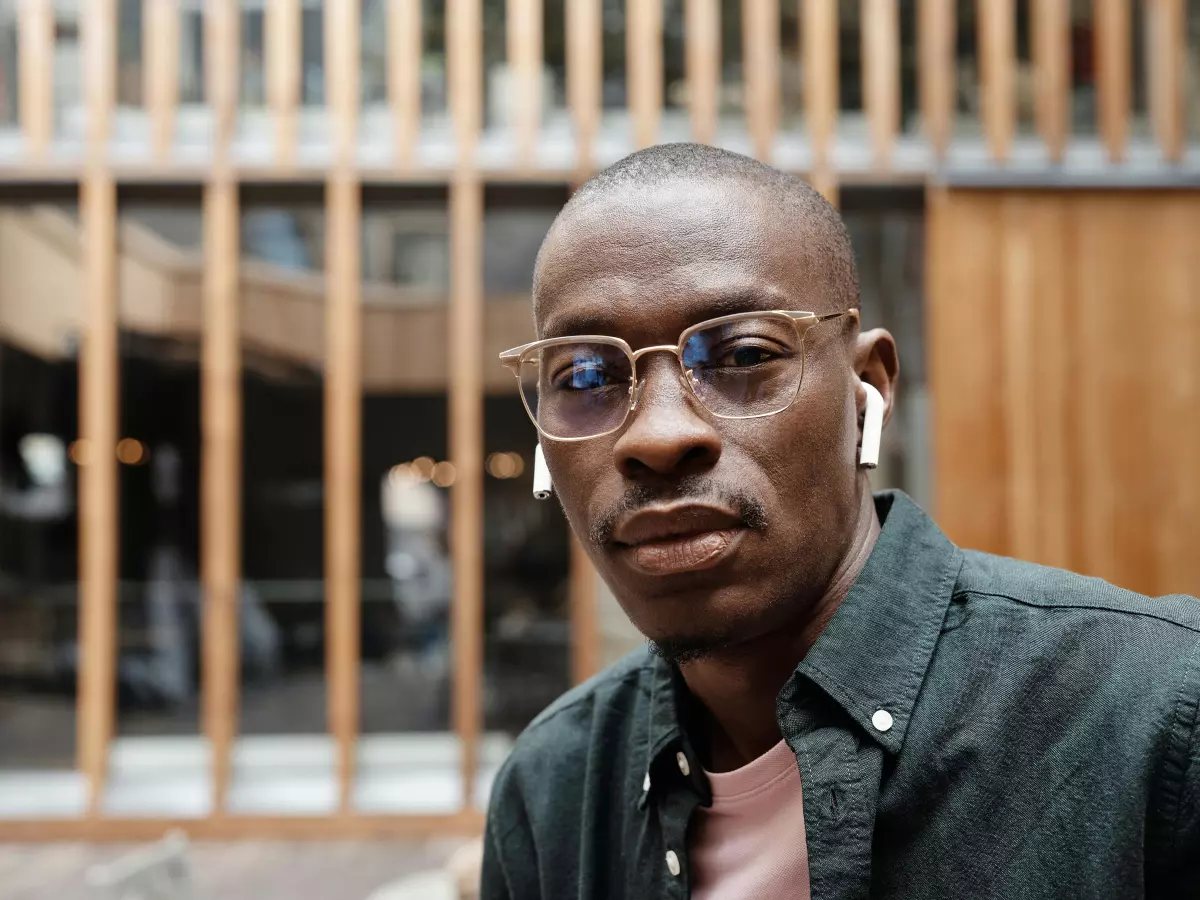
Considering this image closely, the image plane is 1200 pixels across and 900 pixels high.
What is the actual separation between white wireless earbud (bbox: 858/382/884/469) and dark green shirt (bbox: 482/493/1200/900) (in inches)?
4.3

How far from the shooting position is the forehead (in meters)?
1.12

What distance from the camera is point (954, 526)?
628 centimetres

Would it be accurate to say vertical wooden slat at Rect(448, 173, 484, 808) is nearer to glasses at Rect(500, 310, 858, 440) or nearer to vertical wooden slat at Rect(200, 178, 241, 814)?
vertical wooden slat at Rect(200, 178, 241, 814)

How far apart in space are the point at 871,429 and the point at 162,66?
649 cm

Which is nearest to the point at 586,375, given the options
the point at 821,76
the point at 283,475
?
the point at 283,475

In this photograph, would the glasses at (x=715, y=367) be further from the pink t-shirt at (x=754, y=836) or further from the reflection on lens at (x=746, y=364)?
the pink t-shirt at (x=754, y=836)

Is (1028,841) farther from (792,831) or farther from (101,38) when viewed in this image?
(101,38)

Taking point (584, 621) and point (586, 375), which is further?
point (584, 621)

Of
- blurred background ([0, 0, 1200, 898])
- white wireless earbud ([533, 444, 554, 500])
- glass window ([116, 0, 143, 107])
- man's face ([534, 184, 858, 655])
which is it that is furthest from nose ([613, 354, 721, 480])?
glass window ([116, 0, 143, 107])

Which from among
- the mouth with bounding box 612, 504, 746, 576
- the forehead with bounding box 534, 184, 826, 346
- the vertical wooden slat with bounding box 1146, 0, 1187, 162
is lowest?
the mouth with bounding box 612, 504, 746, 576

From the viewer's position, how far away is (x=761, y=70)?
Result: 651cm

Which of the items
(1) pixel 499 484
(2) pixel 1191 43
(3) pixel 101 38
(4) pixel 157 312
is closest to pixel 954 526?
(1) pixel 499 484

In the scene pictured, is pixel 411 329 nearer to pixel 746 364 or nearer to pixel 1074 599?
pixel 746 364

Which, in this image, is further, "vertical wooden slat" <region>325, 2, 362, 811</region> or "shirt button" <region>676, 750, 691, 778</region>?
"vertical wooden slat" <region>325, 2, 362, 811</region>
